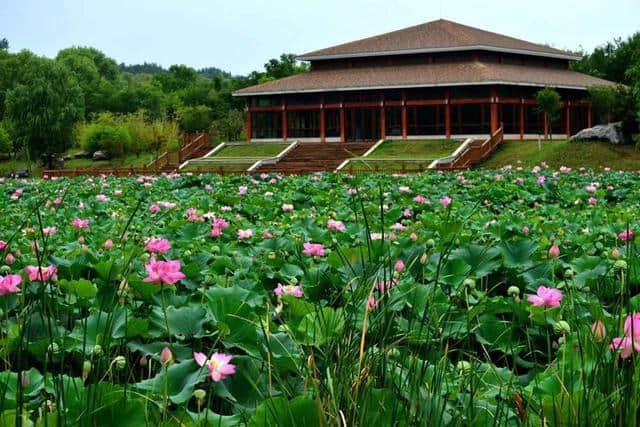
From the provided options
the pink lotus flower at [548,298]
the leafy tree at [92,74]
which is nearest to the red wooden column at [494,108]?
the leafy tree at [92,74]

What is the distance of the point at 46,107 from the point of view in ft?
175

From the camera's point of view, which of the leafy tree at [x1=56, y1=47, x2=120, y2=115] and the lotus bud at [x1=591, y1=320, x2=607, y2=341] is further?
the leafy tree at [x1=56, y1=47, x2=120, y2=115]

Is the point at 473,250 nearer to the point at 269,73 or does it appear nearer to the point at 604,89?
the point at 604,89

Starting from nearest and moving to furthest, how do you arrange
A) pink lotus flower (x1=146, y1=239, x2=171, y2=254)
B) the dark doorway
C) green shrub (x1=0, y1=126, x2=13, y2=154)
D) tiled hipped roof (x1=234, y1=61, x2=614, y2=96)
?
pink lotus flower (x1=146, y1=239, x2=171, y2=254) → tiled hipped roof (x1=234, y1=61, x2=614, y2=96) → the dark doorway → green shrub (x1=0, y1=126, x2=13, y2=154)

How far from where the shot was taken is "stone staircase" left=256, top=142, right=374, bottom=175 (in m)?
39.1

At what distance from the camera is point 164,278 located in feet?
8.35

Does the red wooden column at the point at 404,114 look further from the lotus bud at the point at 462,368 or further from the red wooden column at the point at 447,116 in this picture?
the lotus bud at the point at 462,368

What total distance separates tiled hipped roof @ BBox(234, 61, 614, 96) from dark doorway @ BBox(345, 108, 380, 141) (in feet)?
5.78

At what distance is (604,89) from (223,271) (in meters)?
39.4

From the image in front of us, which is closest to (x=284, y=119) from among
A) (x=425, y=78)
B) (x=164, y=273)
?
(x=425, y=78)

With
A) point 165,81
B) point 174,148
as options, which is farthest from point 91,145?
point 165,81

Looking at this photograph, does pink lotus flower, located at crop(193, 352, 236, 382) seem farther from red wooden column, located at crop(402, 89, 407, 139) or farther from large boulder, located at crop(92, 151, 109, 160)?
large boulder, located at crop(92, 151, 109, 160)

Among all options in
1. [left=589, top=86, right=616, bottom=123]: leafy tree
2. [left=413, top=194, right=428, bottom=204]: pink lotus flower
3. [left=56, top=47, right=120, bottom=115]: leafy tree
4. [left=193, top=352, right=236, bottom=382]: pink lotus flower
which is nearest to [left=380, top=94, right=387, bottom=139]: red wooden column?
[left=589, top=86, right=616, bottom=123]: leafy tree

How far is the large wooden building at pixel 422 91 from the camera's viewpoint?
141 feet
